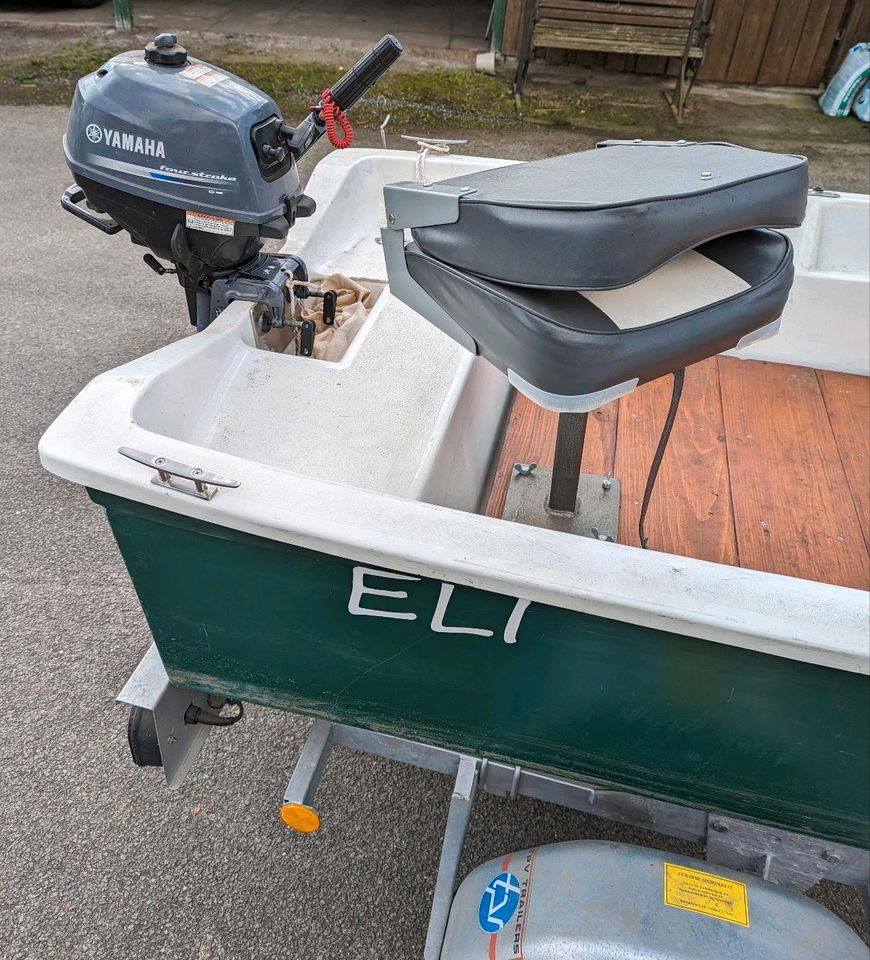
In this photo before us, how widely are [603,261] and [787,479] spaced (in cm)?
111

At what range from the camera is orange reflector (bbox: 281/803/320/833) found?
1.33 m

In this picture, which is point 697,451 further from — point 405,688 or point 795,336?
point 405,688

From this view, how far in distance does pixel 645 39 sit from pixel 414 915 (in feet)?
20.3

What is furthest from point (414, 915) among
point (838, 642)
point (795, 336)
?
point (795, 336)

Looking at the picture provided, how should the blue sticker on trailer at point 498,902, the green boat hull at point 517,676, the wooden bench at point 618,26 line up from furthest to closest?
the wooden bench at point 618,26 < the blue sticker on trailer at point 498,902 < the green boat hull at point 517,676

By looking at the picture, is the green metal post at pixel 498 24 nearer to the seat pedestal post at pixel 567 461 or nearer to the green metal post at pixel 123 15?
the green metal post at pixel 123 15

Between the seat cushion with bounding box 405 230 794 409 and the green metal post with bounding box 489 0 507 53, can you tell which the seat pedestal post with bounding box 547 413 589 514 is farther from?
the green metal post with bounding box 489 0 507 53

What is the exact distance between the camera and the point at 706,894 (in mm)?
1152

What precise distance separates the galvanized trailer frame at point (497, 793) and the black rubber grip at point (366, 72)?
1.24 m

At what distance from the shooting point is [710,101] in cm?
622

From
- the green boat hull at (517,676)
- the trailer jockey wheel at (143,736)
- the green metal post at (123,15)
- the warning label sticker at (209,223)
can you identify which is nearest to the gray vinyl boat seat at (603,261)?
the green boat hull at (517,676)

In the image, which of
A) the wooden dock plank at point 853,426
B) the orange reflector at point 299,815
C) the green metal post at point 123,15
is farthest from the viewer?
the green metal post at point 123,15

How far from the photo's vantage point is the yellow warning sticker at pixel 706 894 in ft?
3.70

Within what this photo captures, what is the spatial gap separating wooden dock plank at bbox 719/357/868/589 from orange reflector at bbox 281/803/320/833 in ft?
3.31
